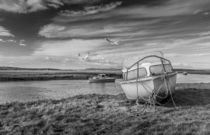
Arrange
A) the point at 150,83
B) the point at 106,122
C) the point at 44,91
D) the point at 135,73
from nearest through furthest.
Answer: the point at 106,122
the point at 150,83
the point at 135,73
the point at 44,91

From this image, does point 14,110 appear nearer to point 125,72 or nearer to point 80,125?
point 80,125

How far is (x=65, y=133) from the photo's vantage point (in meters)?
6.57

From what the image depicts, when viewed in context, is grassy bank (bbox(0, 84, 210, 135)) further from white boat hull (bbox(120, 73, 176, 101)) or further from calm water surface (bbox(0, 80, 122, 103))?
calm water surface (bbox(0, 80, 122, 103))

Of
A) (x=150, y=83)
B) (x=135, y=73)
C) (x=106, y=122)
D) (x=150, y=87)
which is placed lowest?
(x=106, y=122)

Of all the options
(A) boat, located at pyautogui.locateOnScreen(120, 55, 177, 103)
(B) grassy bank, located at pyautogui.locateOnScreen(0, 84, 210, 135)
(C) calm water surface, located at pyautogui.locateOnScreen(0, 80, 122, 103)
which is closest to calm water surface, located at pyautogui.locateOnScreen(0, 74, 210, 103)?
(C) calm water surface, located at pyautogui.locateOnScreen(0, 80, 122, 103)

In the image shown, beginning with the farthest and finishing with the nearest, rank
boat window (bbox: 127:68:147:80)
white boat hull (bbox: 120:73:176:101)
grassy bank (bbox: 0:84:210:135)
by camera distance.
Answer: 1. boat window (bbox: 127:68:147:80)
2. white boat hull (bbox: 120:73:176:101)
3. grassy bank (bbox: 0:84:210:135)

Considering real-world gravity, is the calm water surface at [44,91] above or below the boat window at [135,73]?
below

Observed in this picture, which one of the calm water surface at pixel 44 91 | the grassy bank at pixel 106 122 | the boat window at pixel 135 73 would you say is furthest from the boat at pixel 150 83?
the calm water surface at pixel 44 91

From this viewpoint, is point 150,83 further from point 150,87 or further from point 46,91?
point 46,91

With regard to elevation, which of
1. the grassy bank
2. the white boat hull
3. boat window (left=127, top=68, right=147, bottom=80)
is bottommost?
the grassy bank

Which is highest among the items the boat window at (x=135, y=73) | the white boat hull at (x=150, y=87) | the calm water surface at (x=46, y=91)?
the boat window at (x=135, y=73)

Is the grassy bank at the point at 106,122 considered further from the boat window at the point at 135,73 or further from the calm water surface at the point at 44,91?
the calm water surface at the point at 44,91

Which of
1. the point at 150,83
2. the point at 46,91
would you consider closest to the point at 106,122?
the point at 150,83

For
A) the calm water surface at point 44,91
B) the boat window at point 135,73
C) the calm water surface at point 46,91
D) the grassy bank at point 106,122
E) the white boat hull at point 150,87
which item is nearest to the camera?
the grassy bank at point 106,122
